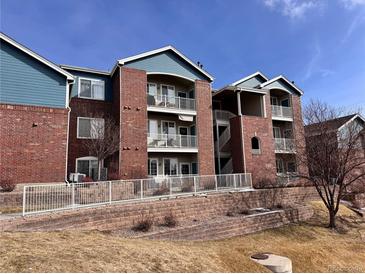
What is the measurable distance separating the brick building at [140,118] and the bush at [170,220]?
315 inches

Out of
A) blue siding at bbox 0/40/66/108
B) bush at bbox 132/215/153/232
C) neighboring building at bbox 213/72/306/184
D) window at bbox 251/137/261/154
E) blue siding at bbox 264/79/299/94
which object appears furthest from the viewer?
blue siding at bbox 264/79/299/94

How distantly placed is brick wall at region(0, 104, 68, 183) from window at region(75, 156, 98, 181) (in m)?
3.53

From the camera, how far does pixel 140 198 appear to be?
14688mm

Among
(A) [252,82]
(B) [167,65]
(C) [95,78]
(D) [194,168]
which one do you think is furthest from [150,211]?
(A) [252,82]

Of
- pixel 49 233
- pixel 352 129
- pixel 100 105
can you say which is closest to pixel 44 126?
pixel 100 105

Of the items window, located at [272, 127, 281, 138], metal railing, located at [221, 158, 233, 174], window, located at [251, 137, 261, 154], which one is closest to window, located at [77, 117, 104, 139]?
metal railing, located at [221, 158, 233, 174]

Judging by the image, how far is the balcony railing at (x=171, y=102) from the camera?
78.5ft

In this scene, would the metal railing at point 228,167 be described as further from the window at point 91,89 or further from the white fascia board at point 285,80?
the window at point 91,89

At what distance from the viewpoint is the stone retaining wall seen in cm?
1028

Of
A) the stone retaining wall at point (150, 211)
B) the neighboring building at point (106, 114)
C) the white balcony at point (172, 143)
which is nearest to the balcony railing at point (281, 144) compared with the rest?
the stone retaining wall at point (150, 211)

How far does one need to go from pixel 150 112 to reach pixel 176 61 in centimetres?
535

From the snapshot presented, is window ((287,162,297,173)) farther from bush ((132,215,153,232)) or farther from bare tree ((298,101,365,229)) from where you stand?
bush ((132,215,153,232))

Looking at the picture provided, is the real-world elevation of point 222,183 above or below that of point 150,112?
below

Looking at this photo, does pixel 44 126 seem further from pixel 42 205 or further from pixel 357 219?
pixel 357 219
